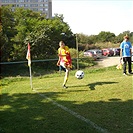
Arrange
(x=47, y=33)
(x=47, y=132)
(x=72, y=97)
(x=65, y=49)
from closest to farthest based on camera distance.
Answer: (x=47, y=132)
(x=72, y=97)
(x=65, y=49)
(x=47, y=33)

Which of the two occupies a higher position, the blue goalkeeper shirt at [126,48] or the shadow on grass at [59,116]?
the blue goalkeeper shirt at [126,48]

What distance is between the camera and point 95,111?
20.9ft

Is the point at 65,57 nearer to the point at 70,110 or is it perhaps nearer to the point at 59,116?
the point at 70,110

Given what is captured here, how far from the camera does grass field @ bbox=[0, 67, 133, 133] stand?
5277mm

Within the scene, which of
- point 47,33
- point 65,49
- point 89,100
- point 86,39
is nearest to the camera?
point 89,100

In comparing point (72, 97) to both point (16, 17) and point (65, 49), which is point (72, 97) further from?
point (16, 17)

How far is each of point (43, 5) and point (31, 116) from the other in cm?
12448

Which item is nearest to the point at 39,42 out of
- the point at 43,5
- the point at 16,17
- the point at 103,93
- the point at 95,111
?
the point at 16,17

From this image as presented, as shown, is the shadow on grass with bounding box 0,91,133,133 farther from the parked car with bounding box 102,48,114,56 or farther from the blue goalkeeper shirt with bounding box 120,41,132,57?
the parked car with bounding box 102,48,114,56

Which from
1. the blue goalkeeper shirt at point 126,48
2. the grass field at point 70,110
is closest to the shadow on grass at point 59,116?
the grass field at point 70,110

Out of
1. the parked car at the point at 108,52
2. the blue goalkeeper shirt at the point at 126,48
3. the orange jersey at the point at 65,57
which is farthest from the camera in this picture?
the parked car at the point at 108,52

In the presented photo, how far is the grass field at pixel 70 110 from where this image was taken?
17.3 ft

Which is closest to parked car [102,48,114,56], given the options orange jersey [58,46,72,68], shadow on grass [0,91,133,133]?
orange jersey [58,46,72,68]

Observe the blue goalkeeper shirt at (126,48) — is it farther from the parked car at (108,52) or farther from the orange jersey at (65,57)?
the parked car at (108,52)
